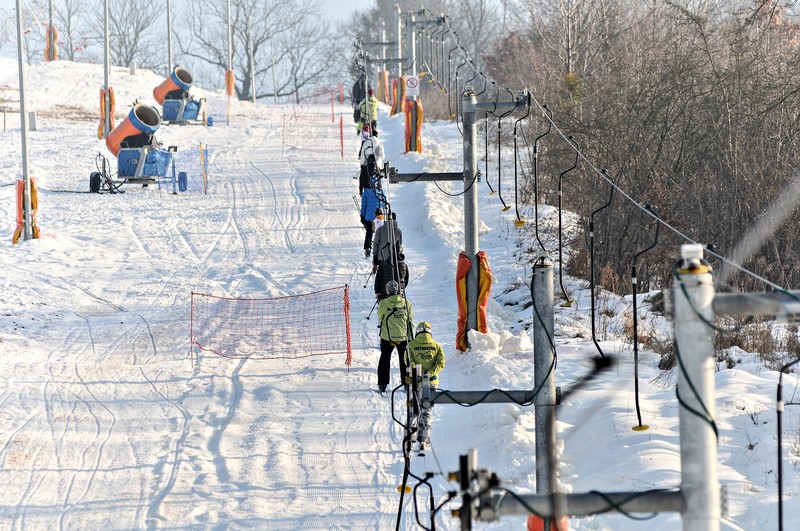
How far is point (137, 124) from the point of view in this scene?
88.3ft

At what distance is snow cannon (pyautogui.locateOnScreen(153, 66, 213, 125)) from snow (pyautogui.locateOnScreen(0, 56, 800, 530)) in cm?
1509

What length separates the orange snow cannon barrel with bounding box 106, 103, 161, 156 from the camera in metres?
26.9

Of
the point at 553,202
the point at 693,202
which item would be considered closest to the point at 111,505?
the point at 693,202

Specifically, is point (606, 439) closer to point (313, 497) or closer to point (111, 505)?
point (313, 497)

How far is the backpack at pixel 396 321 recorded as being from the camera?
11.7 metres

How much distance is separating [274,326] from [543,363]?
9520 mm

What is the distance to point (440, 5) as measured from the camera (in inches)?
3570

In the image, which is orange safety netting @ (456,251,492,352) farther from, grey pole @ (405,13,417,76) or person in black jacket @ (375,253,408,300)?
grey pole @ (405,13,417,76)

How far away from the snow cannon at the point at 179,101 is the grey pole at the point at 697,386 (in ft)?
121

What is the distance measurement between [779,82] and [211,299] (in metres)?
10.1

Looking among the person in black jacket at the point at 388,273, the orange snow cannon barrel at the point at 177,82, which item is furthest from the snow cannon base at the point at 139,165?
the person in black jacket at the point at 388,273

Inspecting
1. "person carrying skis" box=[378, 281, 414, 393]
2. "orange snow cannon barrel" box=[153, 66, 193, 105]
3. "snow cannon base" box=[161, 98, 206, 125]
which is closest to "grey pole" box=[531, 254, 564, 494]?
"person carrying skis" box=[378, 281, 414, 393]

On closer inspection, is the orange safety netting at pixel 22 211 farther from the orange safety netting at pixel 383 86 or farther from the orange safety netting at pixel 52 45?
the orange safety netting at pixel 52 45

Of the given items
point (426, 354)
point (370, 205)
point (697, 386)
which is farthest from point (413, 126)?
point (697, 386)
